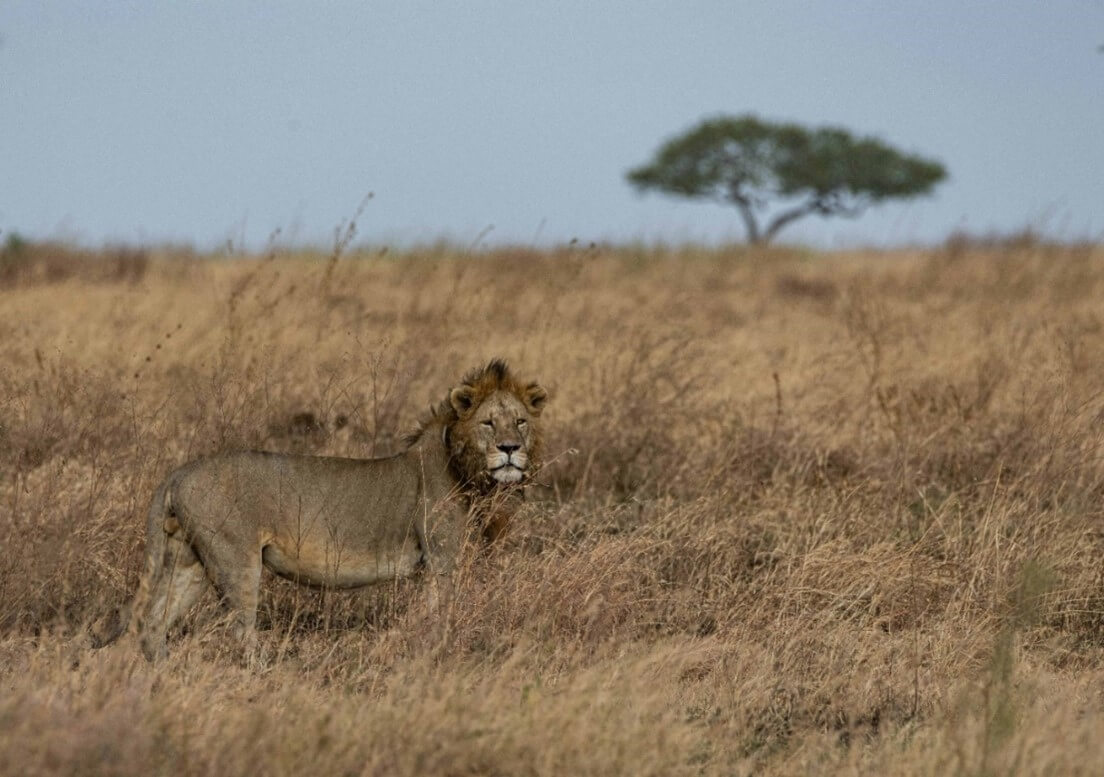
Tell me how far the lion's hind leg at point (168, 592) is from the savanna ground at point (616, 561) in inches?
6.4

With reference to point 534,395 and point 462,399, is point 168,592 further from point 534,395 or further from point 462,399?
point 534,395

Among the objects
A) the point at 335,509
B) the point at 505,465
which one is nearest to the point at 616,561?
the point at 505,465

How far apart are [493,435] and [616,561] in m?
0.82

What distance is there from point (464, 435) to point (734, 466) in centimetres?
298

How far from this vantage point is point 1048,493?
8750 millimetres

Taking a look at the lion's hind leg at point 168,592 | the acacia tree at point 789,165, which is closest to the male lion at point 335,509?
the lion's hind leg at point 168,592

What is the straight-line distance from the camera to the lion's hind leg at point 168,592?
6273 mm

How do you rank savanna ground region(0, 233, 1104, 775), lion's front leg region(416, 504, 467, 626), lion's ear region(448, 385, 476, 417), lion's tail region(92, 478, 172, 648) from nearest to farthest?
→ savanna ground region(0, 233, 1104, 775)
lion's tail region(92, 478, 172, 648)
lion's front leg region(416, 504, 467, 626)
lion's ear region(448, 385, 476, 417)

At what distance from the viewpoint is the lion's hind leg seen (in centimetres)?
627

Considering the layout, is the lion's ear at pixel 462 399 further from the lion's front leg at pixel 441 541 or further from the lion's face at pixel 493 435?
the lion's front leg at pixel 441 541

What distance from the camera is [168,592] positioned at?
632 centimetres

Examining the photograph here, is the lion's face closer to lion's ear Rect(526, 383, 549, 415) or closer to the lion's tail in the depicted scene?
lion's ear Rect(526, 383, 549, 415)

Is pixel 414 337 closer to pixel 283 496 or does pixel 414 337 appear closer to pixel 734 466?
pixel 734 466

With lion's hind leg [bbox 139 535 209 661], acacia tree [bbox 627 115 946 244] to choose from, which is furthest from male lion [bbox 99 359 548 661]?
acacia tree [bbox 627 115 946 244]
